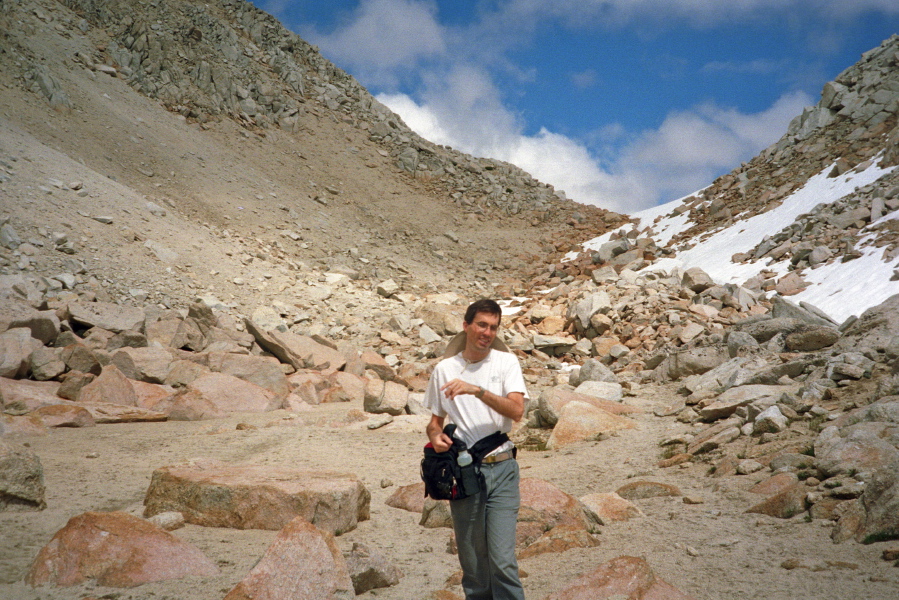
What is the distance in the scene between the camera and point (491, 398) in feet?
9.29

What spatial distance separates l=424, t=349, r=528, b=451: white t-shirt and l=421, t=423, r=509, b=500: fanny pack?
0.31 ft

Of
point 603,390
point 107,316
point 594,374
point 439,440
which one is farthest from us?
point 107,316

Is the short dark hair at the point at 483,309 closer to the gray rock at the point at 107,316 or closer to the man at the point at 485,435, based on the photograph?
the man at the point at 485,435

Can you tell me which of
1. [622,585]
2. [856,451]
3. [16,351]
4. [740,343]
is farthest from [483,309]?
[16,351]

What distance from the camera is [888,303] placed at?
802cm

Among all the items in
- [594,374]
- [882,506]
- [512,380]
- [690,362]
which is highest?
[690,362]

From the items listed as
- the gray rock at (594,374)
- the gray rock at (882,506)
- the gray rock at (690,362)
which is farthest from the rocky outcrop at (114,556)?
the gray rock at (690,362)

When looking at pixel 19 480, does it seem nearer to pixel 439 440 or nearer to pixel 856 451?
pixel 439 440

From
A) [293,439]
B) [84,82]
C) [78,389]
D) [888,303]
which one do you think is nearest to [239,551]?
[293,439]

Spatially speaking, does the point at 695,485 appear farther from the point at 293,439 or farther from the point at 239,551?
the point at 293,439

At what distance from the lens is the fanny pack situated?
2.83 meters

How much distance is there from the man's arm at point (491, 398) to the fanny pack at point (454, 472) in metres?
0.19

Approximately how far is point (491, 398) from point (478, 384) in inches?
9.2

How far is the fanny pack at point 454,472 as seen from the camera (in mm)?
2834
